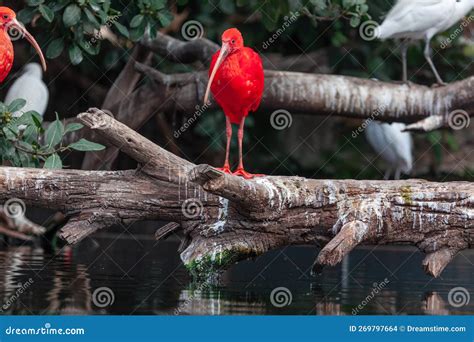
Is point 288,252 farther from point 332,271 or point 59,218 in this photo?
point 59,218

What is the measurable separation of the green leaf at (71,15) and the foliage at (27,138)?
1.13m

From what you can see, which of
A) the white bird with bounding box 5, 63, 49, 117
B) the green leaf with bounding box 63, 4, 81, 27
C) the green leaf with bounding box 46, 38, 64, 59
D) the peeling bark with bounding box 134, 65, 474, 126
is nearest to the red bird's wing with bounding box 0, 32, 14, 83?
the green leaf with bounding box 63, 4, 81, 27

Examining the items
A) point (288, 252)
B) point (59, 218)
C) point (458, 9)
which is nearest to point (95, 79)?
point (59, 218)

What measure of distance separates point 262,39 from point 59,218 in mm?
Result: 3484

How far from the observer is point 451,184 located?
6.50m

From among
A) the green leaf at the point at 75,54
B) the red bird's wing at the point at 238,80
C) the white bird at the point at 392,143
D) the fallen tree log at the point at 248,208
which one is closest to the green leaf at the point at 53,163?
the fallen tree log at the point at 248,208

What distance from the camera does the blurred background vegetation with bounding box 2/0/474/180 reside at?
1091cm

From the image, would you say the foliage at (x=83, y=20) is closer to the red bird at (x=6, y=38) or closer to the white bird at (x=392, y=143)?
the red bird at (x=6, y=38)

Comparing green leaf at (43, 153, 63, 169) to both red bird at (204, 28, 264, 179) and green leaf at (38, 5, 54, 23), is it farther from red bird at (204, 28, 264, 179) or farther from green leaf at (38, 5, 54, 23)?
green leaf at (38, 5, 54, 23)

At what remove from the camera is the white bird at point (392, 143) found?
10969 mm

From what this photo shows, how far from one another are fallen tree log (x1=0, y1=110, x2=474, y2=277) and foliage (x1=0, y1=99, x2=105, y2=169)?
0.43 meters

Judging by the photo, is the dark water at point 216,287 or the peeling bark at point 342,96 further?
the peeling bark at point 342,96

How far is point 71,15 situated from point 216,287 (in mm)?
2641

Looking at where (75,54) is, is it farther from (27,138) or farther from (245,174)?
(245,174)
